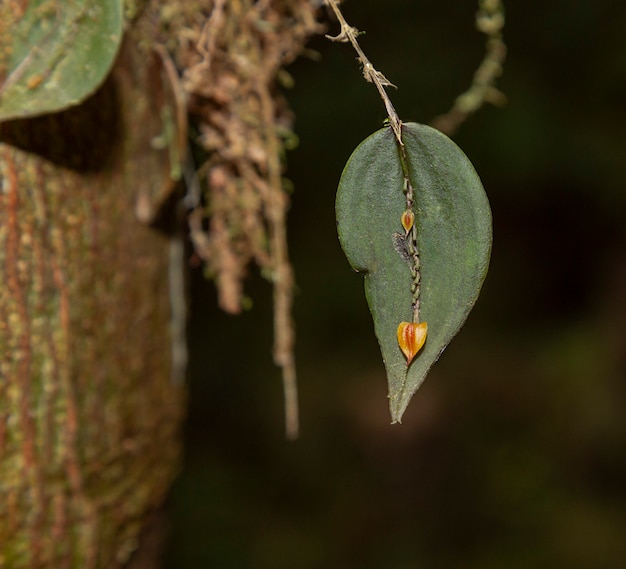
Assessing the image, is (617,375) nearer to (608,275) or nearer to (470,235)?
(608,275)

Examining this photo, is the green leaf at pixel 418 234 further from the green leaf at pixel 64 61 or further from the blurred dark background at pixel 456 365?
the blurred dark background at pixel 456 365

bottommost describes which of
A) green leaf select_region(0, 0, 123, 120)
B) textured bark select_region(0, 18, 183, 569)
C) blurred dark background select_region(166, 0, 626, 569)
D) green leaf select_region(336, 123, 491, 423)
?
blurred dark background select_region(166, 0, 626, 569)

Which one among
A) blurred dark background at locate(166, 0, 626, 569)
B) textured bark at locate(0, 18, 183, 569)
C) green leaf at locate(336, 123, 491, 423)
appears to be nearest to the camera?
green leaf at locate(336, 123, 491, 423)

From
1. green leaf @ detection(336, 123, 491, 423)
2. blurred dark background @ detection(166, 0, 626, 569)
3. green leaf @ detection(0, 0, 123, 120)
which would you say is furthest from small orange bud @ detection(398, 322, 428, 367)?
blurred dark background @ detection(166, 0, 626, 569)

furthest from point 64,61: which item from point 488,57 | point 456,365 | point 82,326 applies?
point 456,365

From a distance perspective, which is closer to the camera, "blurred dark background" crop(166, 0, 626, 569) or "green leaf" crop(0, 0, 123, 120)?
"green leaf" crop(0, 0, 123, 120)

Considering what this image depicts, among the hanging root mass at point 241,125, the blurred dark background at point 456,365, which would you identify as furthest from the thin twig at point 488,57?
the blurred dark background at point 456,365

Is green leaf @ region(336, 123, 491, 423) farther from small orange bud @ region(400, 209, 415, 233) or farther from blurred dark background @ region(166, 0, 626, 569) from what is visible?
blurred dark background @ region(166, 0, 626, 569)

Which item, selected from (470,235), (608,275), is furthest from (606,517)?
(470,235)
